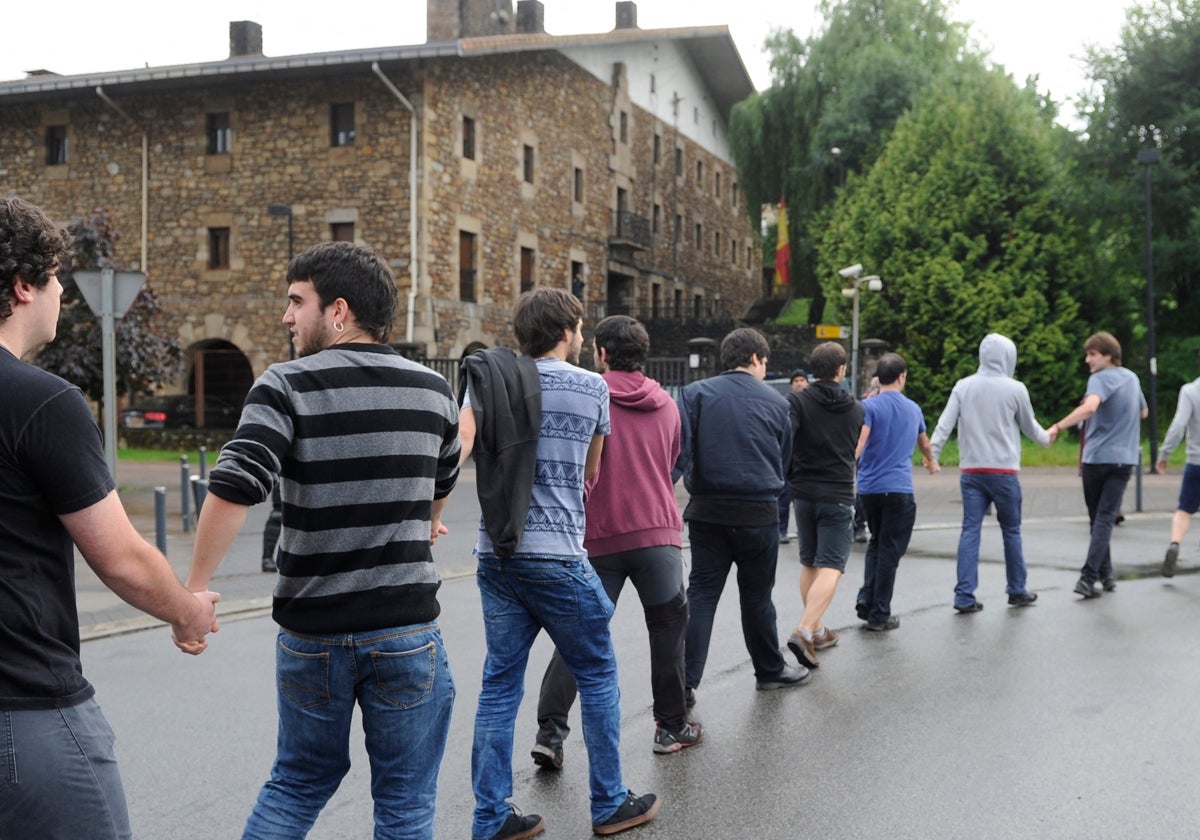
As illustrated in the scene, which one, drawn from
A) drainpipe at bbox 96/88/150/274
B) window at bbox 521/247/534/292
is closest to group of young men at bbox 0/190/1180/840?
drainpipe at bbox 96/88/150/274

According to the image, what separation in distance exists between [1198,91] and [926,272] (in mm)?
7248

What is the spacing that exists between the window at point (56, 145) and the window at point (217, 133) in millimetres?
4319

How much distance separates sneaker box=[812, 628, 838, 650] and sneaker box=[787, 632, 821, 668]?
0.51 m

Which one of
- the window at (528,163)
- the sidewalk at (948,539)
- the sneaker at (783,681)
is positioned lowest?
the sidewalk at (948,539)

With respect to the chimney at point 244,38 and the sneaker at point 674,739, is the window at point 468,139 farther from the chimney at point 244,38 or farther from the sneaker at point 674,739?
the sneaker at point 674,739

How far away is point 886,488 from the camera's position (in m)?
8.04

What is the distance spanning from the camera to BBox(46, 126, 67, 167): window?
108 ft

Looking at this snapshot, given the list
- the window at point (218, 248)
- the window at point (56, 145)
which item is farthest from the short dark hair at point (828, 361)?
the window at point (56, 145)

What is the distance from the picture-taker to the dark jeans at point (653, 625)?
505 cm

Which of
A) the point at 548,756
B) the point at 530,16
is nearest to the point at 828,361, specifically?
the point at 548,756

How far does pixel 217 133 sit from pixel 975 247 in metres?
19.0

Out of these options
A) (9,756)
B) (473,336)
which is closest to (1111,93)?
(473,336)

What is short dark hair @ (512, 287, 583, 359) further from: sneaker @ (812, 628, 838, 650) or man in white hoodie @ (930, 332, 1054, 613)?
man in white hoodie @ (930, 332, 1054, 613)

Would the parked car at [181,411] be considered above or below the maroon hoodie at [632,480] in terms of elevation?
below
